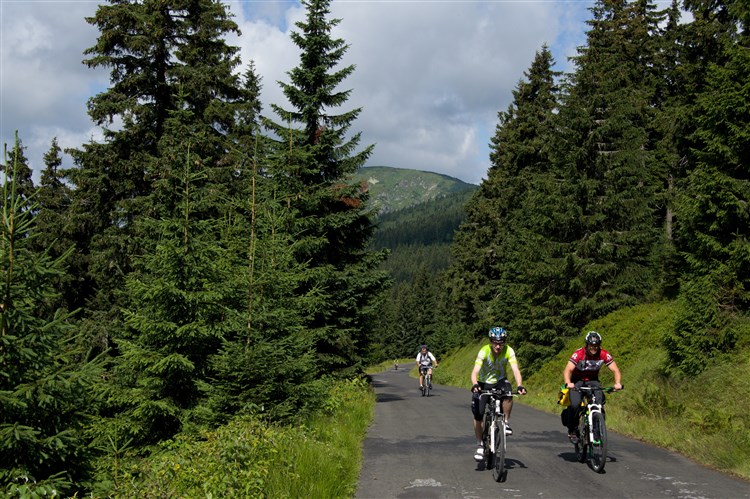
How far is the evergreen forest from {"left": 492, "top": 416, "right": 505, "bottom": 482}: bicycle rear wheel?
360cm

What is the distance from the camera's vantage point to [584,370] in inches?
378

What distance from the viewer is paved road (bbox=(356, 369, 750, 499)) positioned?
745cm

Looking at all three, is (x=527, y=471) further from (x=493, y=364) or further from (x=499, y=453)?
(x=493, y=364)

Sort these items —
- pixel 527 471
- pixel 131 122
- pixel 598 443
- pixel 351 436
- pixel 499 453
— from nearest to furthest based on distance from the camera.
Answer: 1. pixel 499 453
2. pixel 598 443
3. pixel 527 471
4. pixel 351 436
5. pixel 131 122

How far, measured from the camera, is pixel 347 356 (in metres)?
19.9

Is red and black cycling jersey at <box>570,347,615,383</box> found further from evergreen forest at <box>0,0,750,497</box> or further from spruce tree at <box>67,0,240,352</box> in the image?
spruce tree at <box>67,0,240,352</box>

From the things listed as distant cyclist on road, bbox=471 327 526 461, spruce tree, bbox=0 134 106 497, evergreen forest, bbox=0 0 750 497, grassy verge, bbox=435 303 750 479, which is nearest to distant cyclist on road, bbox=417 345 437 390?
evergreen forest, bbox=0 0 750 497

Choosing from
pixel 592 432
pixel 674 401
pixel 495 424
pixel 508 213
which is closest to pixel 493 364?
pixel 495 424

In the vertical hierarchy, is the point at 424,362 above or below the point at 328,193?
below

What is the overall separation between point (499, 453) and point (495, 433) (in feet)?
1.04

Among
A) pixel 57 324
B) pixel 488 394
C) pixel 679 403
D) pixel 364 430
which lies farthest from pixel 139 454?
pixel 679 403

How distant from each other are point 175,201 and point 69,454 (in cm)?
750

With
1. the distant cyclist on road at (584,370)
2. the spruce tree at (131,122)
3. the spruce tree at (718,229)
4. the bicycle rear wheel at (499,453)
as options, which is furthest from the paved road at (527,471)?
the spruce tree at (131,122)

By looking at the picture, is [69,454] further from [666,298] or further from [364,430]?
[666,298]
